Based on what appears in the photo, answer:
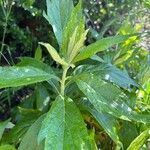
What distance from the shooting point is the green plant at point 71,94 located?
1176mm

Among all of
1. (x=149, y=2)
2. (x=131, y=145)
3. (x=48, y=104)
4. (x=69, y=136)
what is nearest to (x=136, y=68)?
(x=149, y=2)

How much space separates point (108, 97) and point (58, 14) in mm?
375

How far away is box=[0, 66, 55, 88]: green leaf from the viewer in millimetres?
1181

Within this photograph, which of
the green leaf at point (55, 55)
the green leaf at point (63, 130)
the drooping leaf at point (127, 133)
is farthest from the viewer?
the drooping leaf at point (127, 133)

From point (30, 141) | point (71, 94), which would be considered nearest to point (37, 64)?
point (71, 94)

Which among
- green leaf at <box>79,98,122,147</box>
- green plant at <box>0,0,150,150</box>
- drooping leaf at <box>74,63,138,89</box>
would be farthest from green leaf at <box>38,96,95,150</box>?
drooping leaf at <box>74,63,138,89</box>

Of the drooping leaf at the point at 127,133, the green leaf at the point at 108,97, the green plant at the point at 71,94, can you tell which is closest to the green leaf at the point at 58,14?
the green plant at the point at 71,94

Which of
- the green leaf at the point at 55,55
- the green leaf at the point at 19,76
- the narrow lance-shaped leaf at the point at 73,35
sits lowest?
the green leaf at the point at 19,76

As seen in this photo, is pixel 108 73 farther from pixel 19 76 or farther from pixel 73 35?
pixel 19 76

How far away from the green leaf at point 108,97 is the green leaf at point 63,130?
0.23 feet

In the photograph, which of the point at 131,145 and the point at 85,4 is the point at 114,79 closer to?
the point at 131,145

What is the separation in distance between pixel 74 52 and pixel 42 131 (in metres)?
0.28

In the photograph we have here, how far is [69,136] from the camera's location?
1.17 m

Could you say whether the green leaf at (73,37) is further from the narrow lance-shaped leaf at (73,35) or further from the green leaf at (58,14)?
the green leaf at (58,14)
